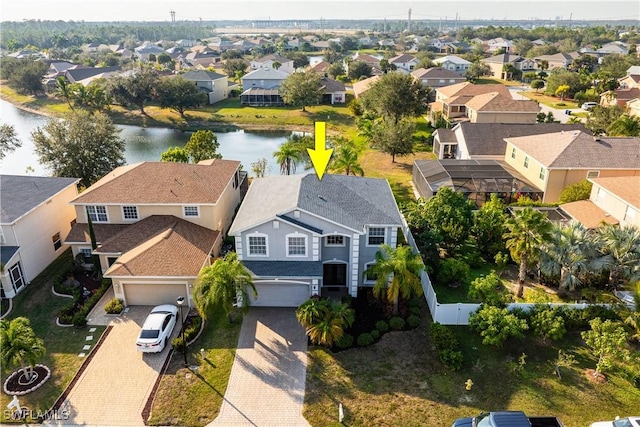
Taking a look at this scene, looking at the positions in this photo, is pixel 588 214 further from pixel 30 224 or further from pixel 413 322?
pixel 30 224

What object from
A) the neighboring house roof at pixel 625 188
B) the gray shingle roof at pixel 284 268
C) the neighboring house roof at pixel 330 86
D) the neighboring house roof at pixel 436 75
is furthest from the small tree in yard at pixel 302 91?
the gray shingle roof at pixel 284 268

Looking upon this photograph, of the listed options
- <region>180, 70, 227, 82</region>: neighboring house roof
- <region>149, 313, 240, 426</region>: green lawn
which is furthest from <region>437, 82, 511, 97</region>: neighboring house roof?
<region>149, 313, 240, 426</region>: green lawn

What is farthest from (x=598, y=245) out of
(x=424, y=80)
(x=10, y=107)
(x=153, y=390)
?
(x=10, y=107)

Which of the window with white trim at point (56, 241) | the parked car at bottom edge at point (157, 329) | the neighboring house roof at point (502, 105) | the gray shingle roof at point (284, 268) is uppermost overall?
the neighboring house roof at point (502, 105)

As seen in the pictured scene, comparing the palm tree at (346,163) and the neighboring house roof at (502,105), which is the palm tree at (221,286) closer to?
the palm tree at (346,163)

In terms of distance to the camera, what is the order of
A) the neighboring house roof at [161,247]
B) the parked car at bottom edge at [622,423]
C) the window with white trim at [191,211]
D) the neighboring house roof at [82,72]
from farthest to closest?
the neighboring house roof at [82,72] → the window with white trim at [191,211] → the neighboring house roof at [161,247] → the parked car at bottom edge at [622,423]

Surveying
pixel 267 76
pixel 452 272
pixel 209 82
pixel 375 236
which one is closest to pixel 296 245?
pixel 375 236
